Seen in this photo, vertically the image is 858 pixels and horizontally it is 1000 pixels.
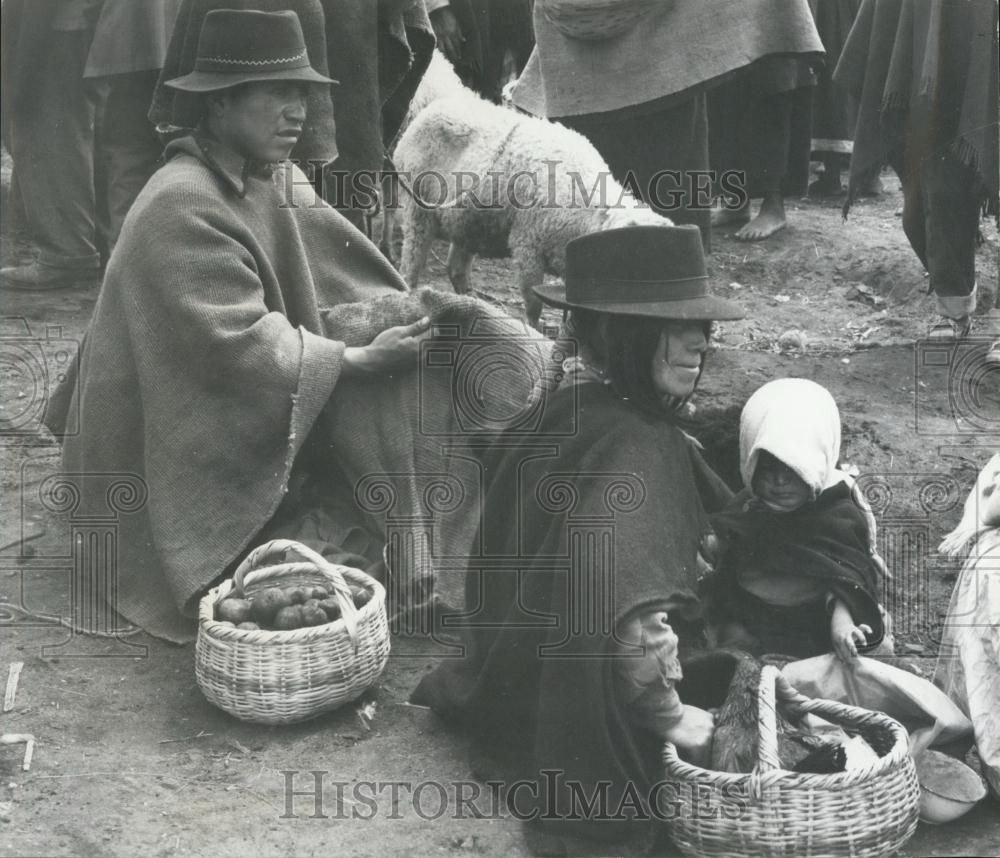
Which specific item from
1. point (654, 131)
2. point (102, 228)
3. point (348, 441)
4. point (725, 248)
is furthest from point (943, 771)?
point (102, 228)

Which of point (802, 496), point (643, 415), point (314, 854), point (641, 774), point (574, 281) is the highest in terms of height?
point (574, 281)

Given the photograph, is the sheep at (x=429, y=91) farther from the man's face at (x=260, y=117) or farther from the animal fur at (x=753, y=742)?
the animal fur at (x=753, y=742)

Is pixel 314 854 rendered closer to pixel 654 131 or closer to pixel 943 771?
pixel 943 771

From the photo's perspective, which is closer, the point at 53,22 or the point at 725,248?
the point at 53,22

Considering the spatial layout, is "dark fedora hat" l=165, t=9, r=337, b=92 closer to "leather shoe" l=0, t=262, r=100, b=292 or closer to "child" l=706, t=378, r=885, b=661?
"child" l=706, t=378, r=885, b=661

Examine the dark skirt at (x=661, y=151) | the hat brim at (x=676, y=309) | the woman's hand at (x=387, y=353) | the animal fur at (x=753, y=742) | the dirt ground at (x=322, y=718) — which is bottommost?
the dirt ground at (x=322, y=718)

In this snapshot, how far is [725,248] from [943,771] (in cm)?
515

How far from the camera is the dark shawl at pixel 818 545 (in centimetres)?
382

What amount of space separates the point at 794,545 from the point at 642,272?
1.08 meters

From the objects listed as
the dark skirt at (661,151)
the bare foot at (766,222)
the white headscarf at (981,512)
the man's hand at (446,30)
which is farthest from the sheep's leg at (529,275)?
the bare foot at (766,222)

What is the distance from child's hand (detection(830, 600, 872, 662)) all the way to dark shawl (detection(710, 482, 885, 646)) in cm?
3

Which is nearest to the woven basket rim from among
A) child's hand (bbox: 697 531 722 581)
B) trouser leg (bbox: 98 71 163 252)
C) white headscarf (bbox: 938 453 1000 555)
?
child's hand (bbox: 697 531 722 581)

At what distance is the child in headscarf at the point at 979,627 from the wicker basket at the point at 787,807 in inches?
14.5

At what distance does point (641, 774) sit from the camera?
10.8 ft
